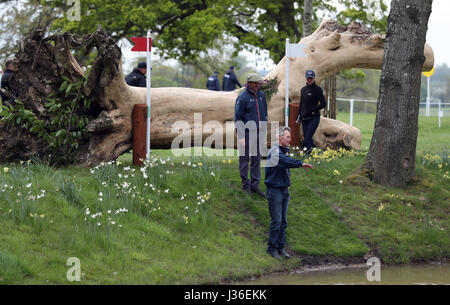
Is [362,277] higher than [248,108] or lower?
lower

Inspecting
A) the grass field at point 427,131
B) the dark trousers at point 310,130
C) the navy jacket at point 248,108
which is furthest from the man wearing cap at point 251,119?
the grass field at point 427,131

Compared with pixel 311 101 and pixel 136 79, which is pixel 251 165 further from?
pixel 136 79

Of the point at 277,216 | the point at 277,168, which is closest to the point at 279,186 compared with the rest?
the point at 277,168

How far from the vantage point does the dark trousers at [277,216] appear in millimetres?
8773

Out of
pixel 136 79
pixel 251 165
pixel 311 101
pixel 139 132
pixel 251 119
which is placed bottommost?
pixel 251 165

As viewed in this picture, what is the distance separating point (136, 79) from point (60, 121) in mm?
2787

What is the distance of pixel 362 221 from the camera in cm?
1032

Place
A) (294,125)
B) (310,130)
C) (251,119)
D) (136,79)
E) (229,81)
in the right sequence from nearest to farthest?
1. (251,119)
2. (310,130)
3. (294,125)
4. (136,79)
5. (229,81)

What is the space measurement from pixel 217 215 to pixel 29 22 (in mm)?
22508

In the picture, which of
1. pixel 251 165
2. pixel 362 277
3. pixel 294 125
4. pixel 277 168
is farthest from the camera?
pixel 294 125

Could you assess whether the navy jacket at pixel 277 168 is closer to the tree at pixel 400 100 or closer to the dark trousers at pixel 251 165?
the dark trousers at pixel 251 165

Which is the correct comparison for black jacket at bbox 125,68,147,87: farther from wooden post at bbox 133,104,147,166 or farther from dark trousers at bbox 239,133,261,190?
dark trousers at bbox 239,133,261,190

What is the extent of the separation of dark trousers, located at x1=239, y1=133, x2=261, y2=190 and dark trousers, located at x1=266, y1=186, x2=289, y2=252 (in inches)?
59.9

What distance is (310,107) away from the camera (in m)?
12.7
